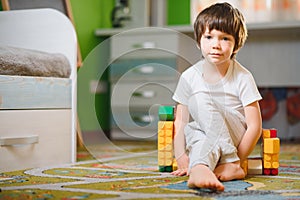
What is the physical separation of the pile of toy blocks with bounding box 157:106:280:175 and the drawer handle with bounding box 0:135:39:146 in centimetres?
42

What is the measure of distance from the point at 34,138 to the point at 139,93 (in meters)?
1.30

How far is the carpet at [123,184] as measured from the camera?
1.09 metres

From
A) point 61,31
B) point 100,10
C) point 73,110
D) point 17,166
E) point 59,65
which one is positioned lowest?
point 17,166

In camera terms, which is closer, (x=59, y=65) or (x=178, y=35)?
(x=59, y=65)

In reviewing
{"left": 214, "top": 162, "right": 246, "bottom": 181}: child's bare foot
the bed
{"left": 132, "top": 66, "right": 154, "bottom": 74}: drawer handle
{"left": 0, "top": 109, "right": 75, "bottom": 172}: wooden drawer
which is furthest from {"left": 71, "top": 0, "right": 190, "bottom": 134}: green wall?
{"left": 214, "top": 162, "right": 246, "bottom": 181}: child's bare foot

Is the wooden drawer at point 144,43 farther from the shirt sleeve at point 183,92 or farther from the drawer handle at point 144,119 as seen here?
the shirt sleeve at point 183,92

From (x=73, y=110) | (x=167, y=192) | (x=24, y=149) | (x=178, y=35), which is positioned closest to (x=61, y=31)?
(x=73, y=110)

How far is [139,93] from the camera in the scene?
2824mm

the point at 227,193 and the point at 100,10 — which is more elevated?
the point at 100,10

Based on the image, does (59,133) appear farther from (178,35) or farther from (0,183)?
(178,35)

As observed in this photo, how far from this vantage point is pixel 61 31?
1.80 m

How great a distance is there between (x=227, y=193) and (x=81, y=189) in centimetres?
35

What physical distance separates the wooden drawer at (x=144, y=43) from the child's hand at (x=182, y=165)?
1340 mm

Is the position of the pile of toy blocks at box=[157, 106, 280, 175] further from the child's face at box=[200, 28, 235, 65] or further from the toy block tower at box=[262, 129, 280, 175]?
the child's face at box=[200, 28, 235, 65]
